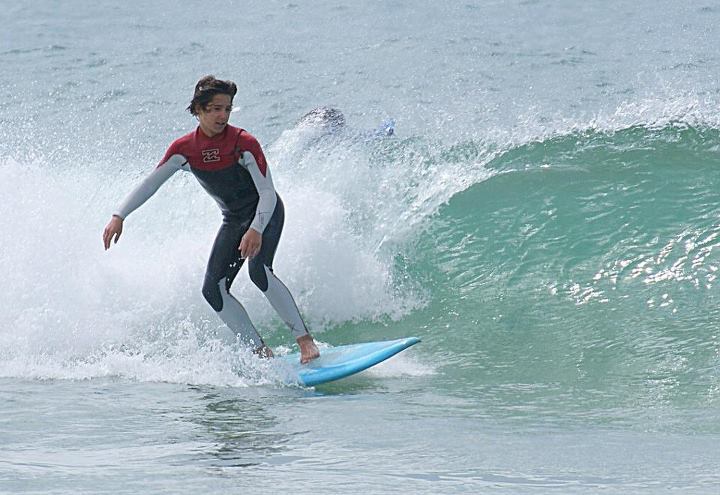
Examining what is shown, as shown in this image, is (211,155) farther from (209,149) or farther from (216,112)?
(216,112)

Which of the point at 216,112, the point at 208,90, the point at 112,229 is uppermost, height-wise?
the point at 208,90

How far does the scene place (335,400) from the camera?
214 inches

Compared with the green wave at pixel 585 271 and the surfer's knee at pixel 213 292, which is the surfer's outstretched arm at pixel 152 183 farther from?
the green wave at pixel 585 271

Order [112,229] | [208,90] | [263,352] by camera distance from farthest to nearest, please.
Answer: [263,352]
[112,229]
[208,90]

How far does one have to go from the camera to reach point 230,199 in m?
5.99

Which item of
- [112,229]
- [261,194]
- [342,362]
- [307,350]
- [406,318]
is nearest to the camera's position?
[112,229]

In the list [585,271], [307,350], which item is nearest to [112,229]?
[307,350]

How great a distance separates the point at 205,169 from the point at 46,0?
26006 millimetres

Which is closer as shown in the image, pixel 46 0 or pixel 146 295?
pixel 146 295

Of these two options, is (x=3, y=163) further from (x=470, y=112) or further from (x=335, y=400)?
(x=470, y=112)

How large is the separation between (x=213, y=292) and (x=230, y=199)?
21.3 inches

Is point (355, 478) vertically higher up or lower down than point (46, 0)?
lower down

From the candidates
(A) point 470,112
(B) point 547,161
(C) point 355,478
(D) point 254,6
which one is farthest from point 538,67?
(C) point 355,478

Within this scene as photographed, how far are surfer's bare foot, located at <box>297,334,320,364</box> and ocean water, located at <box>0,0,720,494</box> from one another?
0.24 metres
